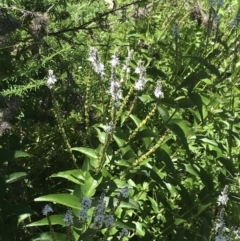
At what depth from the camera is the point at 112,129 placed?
4.92 ft

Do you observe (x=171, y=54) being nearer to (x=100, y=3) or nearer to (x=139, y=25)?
(x=139, y=25)

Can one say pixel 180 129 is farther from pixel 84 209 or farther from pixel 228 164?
pixel 84 209

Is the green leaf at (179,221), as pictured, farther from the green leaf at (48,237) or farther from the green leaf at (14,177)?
the green leaf at (14,177)

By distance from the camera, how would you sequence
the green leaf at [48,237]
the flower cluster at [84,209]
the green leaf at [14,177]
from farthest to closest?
the green leaf at [14,177] < the green leaf at [48,237] < the flower cluster at [84,209]

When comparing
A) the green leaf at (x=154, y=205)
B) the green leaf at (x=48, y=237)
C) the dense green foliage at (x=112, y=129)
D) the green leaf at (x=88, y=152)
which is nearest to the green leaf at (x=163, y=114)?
the dense green foliage at (x=112, y=129)

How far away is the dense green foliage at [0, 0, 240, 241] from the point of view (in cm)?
173


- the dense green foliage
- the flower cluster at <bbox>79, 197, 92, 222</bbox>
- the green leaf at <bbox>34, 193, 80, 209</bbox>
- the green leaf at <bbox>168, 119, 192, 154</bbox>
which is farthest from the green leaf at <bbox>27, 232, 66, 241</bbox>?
the green leaf at <bbox>168, 119, 192, 154</bbox>

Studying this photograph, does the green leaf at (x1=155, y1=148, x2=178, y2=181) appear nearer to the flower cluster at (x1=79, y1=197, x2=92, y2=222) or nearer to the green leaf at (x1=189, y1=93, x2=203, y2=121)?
the green leaf at (x1=189, y1=93, x2=203, y2=121)

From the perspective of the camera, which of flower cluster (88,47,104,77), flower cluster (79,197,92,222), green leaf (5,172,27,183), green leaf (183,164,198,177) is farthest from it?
green leaf (183,164,198,177)

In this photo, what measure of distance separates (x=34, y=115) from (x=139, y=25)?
0.72 meters

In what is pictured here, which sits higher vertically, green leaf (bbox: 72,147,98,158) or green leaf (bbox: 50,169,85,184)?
green leaf (bbox: 72,147,98,158)

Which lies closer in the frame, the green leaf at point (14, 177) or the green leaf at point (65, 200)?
the green leaf at point (65, 200)

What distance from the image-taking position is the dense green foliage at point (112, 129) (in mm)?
1728

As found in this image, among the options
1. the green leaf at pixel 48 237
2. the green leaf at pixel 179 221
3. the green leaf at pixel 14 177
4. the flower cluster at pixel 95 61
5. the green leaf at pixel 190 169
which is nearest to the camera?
the flower cluster at pixel 95 61
